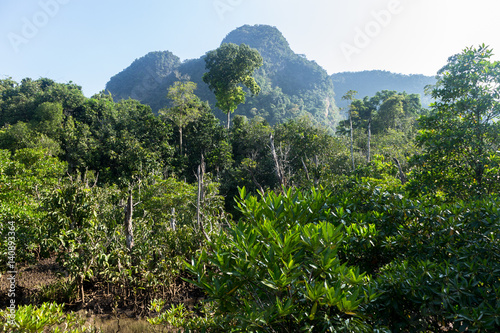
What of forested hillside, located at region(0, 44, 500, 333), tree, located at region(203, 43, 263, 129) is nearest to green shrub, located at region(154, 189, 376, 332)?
forested hillside, located at region(0, 44, 500, 333)

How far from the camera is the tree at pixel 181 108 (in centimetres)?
2103

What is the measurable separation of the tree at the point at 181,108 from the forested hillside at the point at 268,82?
101 feet

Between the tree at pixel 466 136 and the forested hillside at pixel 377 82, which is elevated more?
the forested hillside at pixel 377 82

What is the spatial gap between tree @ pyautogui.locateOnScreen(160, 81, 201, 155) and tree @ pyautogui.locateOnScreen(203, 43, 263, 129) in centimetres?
410

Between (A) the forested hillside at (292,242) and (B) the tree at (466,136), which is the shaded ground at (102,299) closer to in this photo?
(A) the forested hillside at (292,242)

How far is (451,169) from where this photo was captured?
5.65 m

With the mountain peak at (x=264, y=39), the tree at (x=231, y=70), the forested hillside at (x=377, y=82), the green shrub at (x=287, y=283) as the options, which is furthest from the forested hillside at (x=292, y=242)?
the forested hillside at (x=377, y=82)

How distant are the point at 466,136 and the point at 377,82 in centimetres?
10202

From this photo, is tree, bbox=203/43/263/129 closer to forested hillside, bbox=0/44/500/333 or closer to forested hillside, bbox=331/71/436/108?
forested hillside, bbox=0/44/500/333

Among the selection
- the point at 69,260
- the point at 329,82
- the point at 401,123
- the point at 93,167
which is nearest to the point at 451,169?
the point at 69,260

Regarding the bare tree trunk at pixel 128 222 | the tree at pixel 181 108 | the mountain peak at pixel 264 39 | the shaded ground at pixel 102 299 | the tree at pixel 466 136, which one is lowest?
the shaded ground at pixel 102 299

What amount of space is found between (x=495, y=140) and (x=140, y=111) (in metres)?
20.7

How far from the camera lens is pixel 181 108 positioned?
70.1 ft

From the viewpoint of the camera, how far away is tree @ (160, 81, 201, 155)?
2103 cm
